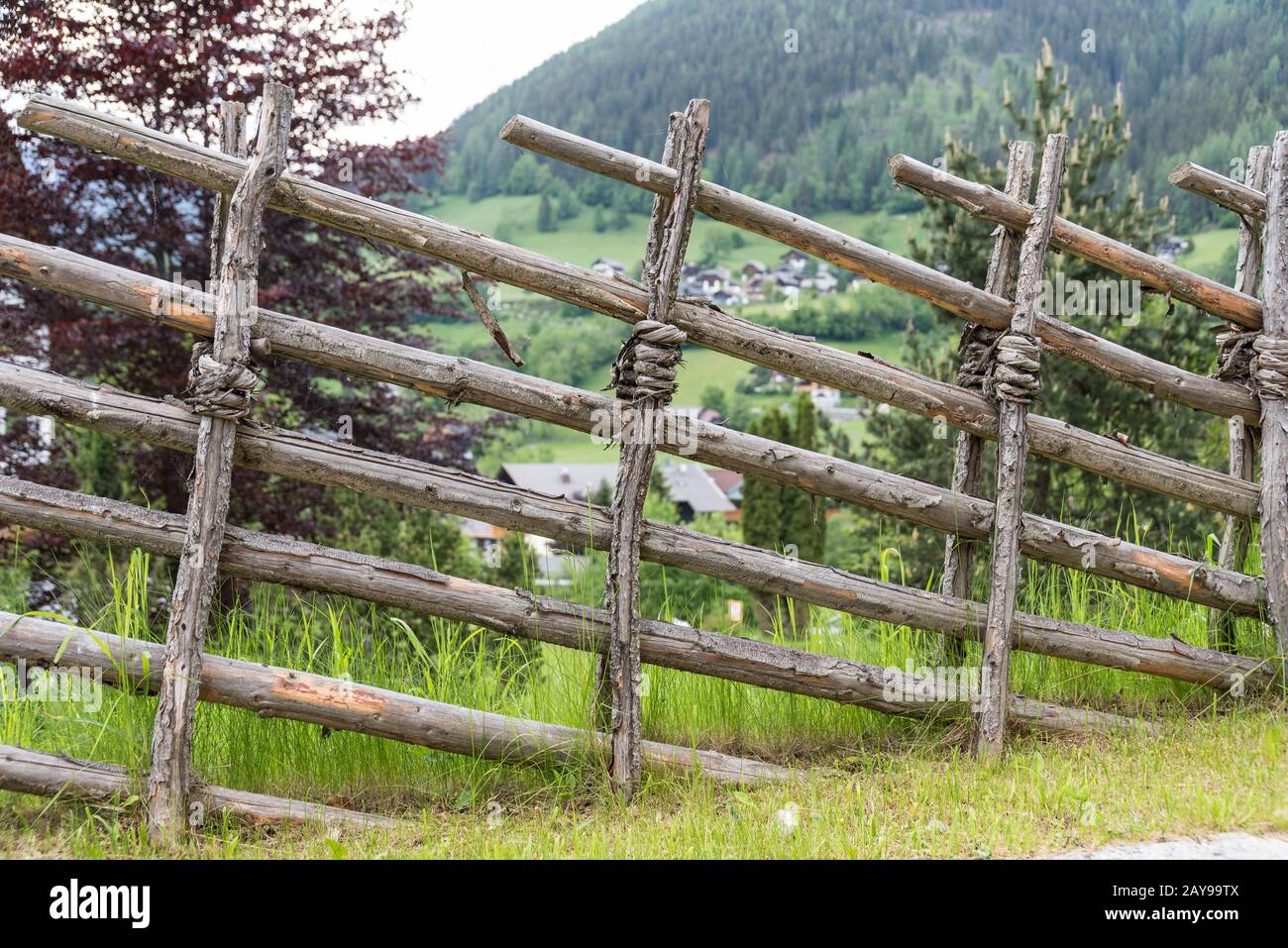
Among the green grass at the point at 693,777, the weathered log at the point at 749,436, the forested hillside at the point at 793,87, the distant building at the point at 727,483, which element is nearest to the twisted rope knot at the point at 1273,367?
the weathered log at the point at 749,436

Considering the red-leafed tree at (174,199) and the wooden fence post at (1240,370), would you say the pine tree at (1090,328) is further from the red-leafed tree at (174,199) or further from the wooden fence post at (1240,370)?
the red-leafed tree at (174,199)

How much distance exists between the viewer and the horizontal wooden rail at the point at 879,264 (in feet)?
9.79

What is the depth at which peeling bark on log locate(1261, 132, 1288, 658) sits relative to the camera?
3.82 metres

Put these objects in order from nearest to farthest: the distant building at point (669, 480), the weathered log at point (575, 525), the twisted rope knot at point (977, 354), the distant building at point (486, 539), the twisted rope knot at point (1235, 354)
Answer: the weathered log at point (575, 525), the twisted rope knot at point (977, 354), the twisted rope knot at point (1235, 354), the distant building at point (486, 539), the distant building at point (669, 480)

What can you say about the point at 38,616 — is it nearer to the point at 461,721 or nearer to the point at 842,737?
the point at 461,721

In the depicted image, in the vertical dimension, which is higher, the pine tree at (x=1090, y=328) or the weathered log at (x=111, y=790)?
the pine tree at (x=1090, y=328)

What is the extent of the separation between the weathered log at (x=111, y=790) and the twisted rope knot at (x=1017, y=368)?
7.96ft

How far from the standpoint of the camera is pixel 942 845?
260 cm

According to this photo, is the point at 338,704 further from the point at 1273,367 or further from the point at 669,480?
the point at 669,480

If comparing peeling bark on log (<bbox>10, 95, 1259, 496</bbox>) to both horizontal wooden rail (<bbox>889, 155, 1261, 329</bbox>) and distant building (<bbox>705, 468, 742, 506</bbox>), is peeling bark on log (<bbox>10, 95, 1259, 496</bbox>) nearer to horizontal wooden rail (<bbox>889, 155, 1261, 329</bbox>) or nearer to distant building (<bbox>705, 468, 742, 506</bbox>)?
horizontal wooden rail (<bbox>889, 155, 1261, 329</bbox>)

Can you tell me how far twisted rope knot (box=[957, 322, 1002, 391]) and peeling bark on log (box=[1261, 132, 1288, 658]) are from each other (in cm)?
118
